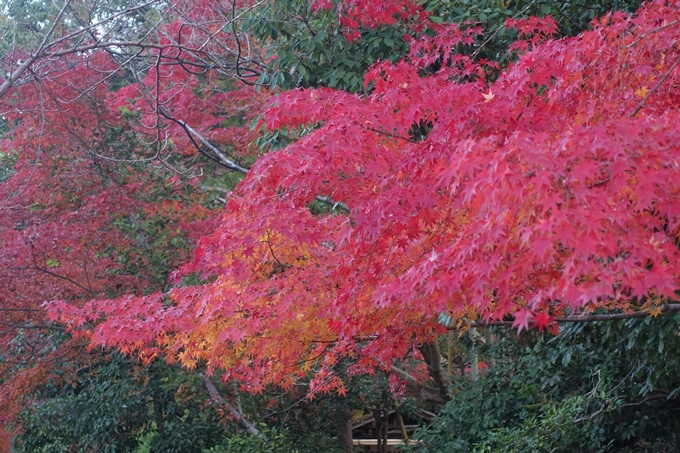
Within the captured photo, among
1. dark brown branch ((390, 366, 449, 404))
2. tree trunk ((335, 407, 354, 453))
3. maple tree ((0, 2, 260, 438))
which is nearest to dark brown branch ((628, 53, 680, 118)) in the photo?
maple tree ((0, 2, 260, 438))

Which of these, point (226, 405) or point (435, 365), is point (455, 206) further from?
point (226, 405)

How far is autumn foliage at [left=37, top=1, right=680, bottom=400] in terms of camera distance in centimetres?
258

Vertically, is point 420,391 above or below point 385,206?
below

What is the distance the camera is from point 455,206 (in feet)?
11.4

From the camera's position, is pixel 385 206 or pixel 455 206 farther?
pixel 385 206

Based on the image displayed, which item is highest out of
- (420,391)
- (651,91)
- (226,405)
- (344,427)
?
(651,91)

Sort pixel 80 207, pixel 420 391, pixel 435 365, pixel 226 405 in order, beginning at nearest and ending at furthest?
1. pixel 226 405
2. pixel 80 207
3. pixel 435 365
4. pixel 420 391

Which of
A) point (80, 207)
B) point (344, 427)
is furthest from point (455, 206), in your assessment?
point (344, 427)

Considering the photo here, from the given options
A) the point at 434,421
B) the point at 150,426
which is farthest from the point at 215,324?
the point at 150,426

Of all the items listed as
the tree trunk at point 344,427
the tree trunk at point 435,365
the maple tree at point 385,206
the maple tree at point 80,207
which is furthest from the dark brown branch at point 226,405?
the tree trunk at point 435,365

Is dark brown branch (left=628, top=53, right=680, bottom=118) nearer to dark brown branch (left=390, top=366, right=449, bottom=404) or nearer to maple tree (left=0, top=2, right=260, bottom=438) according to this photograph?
maple tree (left=0, top=2, right=260, bottom=438)

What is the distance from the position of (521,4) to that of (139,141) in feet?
22.0

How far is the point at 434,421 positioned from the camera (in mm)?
8680

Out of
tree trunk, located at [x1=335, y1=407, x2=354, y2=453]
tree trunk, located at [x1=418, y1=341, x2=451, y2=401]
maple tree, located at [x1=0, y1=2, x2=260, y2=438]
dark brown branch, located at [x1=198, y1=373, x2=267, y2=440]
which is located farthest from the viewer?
tree trunk, located at [x1=335, y1=407, x2=354, y2=453]
